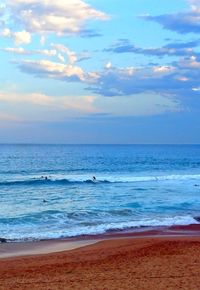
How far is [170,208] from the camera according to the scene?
97.3ft

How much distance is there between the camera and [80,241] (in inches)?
757

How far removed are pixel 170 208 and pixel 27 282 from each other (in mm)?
18912

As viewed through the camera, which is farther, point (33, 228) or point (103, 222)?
point (103, 222)

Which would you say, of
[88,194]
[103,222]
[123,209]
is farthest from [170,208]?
[88,194]

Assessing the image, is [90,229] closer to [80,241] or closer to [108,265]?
[80,241]

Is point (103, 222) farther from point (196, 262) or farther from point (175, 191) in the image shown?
point (175, 191)

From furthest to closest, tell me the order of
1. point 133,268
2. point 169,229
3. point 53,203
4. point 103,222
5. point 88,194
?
point 88,194
point 53,203
point 103,222
point 169,229
point 133,268

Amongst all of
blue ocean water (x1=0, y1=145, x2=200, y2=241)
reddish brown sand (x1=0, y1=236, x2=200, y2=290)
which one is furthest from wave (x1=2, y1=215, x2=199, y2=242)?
reddish brown sand (x1=0, y1=236, x2=200, y2=290)

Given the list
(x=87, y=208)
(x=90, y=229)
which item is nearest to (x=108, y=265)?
(x=90, y=229)

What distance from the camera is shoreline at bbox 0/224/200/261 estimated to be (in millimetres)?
17347

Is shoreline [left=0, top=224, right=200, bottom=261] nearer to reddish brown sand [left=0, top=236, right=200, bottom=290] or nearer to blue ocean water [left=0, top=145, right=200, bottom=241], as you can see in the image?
blue ocean water [left=0, top=145, right=200, bottom=241]

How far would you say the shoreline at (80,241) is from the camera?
56.9 ft

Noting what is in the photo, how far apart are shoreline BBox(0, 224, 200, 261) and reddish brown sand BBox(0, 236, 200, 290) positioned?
1.01 m

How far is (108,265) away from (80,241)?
558 cm
